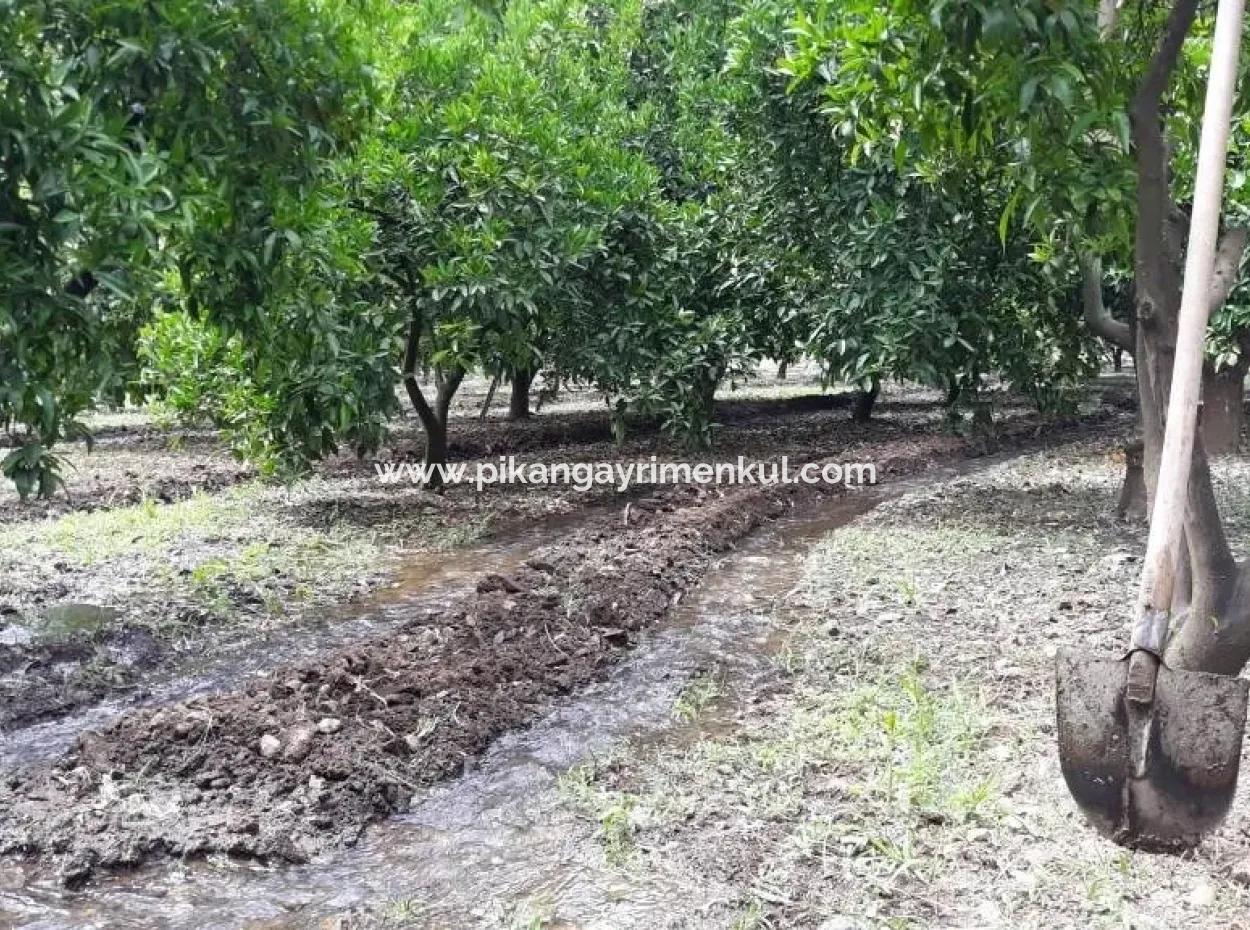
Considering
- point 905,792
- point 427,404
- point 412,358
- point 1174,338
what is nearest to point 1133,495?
point 1174,338

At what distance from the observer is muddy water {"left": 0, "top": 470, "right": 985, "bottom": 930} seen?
3.78 meters

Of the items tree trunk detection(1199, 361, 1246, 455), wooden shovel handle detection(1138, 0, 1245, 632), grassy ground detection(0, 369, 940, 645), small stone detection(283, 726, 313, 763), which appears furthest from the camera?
tree trunk detection(1199, 361, 1246, 455)

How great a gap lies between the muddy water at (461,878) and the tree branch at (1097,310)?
3415 mm

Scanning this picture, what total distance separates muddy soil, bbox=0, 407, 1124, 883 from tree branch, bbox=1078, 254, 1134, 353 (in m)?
3.26

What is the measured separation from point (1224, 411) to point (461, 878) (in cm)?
1145

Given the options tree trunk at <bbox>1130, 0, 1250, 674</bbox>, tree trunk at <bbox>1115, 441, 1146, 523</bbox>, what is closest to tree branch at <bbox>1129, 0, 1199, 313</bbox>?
tree trunk at <bbox>1130, 0, 1250, 674</bbox>

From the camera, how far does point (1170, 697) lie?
2.98m

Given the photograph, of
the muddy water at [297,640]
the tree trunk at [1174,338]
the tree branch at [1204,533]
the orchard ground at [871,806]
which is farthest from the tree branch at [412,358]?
the tree branch at [1204,533]

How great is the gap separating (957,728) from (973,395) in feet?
22.5

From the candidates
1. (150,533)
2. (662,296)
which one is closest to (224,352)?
(150,533)

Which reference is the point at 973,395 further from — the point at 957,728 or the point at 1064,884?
the point at 1064,884

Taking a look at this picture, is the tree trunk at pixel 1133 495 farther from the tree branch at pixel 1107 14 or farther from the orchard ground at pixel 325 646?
the tree branch at pixel 1107 14

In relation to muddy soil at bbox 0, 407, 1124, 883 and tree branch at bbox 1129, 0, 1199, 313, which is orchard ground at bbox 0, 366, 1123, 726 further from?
tree branch at bbox 1129, 0, 1199, 313

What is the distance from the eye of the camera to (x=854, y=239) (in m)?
10.5
